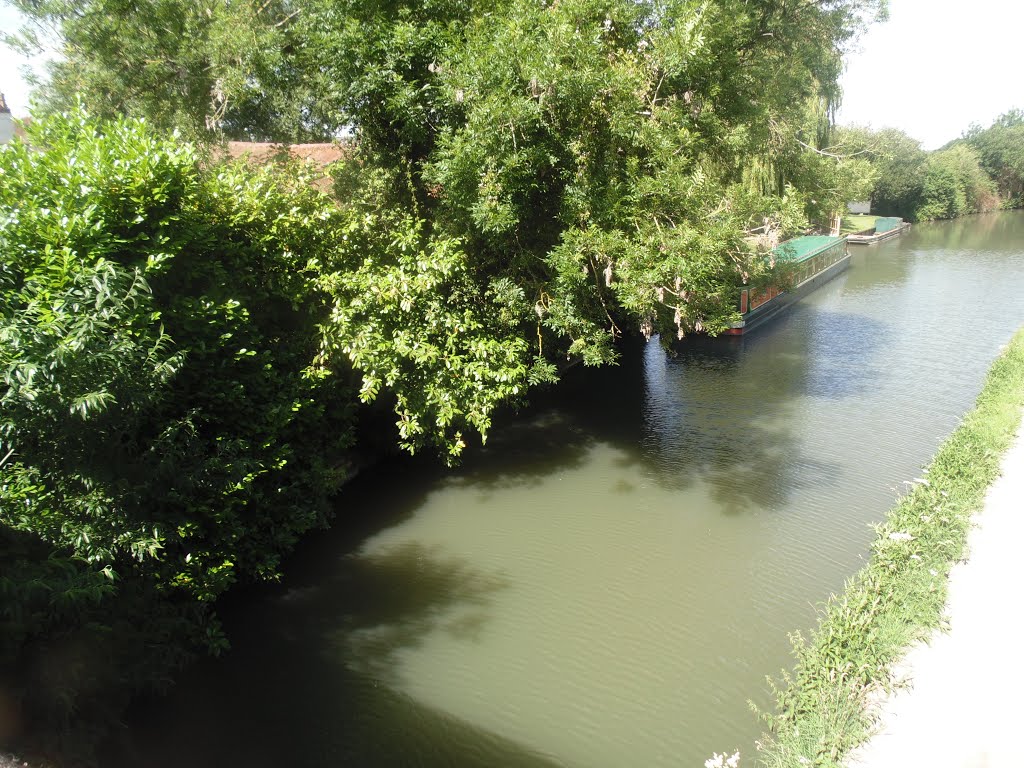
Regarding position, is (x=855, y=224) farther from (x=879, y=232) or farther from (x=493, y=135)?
(x=493, y=135)

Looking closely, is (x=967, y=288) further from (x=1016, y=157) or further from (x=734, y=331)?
(x=1016, y=157)

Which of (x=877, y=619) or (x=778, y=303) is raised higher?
(x=778, y=303)

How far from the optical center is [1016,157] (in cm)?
5800

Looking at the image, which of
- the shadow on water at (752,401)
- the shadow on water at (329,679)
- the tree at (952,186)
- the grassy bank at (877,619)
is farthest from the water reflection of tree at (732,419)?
the tree at (952,186)

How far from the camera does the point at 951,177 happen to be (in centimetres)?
5116


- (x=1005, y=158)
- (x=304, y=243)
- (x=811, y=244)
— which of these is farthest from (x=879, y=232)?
(x=304, y=243)

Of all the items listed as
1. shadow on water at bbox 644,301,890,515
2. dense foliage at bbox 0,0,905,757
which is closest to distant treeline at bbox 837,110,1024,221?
shadow on water at bbox 644,301,890,515

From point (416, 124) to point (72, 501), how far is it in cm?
690

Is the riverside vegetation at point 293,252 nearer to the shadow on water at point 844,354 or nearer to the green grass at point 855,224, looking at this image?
the shadow on water at point 844,354

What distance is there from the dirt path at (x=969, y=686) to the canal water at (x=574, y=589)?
116 cm

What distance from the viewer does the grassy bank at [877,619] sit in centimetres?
568

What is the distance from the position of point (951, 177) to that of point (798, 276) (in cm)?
3748

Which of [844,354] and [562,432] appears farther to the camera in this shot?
[844,354]

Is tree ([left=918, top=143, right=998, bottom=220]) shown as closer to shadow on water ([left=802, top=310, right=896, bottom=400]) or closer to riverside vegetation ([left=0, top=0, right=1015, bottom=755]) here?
shadow on water ([left=802, top=310, right=896, bottom=400])
